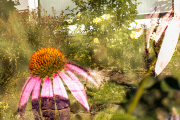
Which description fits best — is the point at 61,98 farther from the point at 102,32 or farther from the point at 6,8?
the point at 6,8

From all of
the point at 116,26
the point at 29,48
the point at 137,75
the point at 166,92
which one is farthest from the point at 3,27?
the point at 166,92

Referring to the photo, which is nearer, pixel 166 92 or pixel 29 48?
pixel 166 92

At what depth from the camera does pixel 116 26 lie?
33.1 inches

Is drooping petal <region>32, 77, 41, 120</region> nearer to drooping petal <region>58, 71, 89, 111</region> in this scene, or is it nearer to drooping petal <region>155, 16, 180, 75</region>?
drooping petal <region>58, 71, 89, 111</region>

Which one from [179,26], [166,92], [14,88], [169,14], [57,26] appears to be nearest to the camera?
[166,92]

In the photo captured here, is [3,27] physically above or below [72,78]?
above

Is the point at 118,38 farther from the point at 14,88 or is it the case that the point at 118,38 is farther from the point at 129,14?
the point at 14,88

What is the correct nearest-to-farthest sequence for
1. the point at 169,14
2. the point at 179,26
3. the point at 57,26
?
the point at 179,26, the point at 169,14, the point at 57,26

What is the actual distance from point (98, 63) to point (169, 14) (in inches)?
17.4

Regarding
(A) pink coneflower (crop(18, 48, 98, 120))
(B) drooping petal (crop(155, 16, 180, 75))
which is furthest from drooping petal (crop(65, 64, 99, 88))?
(B) drooping petal (crop(155, 16, 180, 75))

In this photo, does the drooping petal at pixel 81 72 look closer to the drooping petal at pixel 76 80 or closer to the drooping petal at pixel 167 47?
the drooping petal at pixel 76 80

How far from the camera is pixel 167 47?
295mm

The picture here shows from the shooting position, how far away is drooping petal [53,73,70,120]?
65 centimetres

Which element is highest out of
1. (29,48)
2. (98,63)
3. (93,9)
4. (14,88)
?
(93,9)
